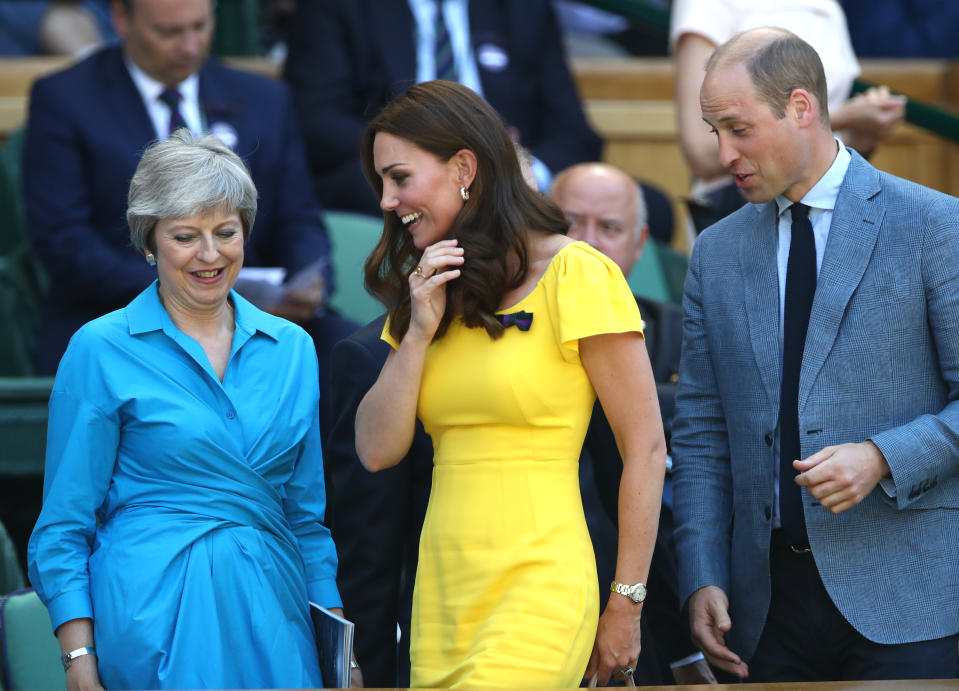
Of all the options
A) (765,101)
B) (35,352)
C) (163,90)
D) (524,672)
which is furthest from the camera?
(35,352)

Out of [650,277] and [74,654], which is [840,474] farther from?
[650,277]

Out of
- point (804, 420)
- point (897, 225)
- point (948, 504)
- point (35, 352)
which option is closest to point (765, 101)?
point (897, 225)

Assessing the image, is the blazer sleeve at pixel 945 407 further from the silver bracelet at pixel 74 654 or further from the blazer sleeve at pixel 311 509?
the silver bracelet at pixel 74 654

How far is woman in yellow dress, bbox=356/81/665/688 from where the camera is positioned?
242 centimetres

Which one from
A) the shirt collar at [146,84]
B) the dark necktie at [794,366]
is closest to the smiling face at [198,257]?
the dark necktie at [794,366]

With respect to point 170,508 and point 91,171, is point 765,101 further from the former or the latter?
point 91,171

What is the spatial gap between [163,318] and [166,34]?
6.71 feet

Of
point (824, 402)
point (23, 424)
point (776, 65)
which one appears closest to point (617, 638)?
point (824, 402)

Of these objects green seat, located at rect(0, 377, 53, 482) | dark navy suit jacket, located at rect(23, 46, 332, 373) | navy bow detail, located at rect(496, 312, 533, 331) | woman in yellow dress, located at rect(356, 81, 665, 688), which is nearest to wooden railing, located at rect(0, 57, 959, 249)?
dark navy suit jacket, located at rect(23, 46, 332, 373)

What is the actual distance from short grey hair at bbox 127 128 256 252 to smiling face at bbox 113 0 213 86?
72.9 inches

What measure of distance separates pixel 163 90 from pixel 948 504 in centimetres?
285

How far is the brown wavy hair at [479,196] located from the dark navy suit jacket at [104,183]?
190 centimetres

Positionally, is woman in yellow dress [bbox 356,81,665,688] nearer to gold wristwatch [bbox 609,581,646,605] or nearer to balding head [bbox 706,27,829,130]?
gold wristwatch [bbox 609,581,646,605]

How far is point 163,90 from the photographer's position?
4.44 meters
